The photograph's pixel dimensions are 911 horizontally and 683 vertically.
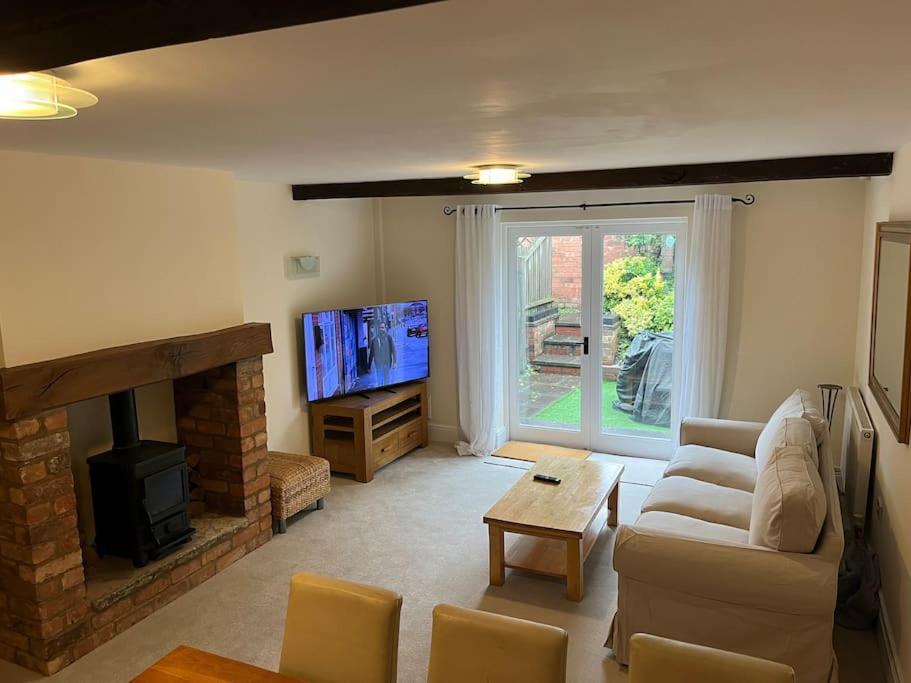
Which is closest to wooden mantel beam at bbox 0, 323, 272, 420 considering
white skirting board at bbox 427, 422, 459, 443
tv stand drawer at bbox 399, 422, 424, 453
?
tv stand drawer at bbox 399, 422, 424, 453

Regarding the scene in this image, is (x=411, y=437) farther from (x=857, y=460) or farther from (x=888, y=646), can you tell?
(x=888, y=646)

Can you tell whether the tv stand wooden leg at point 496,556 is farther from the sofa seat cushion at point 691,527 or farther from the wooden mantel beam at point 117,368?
the wooden mantel beam at point 117,368

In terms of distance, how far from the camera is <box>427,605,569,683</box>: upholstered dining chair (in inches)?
73.8

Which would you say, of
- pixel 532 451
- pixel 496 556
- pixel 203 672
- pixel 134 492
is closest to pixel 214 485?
pixel 134 492

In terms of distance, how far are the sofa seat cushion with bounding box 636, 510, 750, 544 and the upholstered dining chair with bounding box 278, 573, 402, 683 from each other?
4.83ft

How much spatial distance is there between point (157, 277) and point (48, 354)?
29.5 inches

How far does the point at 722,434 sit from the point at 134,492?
362cm

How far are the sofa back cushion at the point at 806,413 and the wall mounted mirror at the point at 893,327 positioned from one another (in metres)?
0.33

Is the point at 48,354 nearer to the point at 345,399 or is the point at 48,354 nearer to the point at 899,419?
the point at 345,399

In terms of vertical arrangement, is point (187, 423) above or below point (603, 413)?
above

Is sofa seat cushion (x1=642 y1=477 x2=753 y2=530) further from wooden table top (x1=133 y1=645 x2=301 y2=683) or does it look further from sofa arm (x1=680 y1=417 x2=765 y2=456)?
wooden table top (x1=133 y1=645 x2=301 y2=683)

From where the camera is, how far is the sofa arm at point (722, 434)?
15.2 ft

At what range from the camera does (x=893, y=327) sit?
10.3ft

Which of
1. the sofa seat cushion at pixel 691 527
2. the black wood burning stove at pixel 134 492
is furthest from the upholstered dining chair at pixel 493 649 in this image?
the black wood burning stove at pixel 134 492
